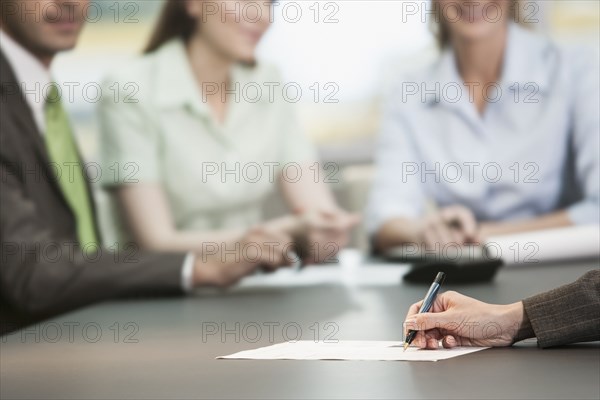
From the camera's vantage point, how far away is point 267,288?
212 cm

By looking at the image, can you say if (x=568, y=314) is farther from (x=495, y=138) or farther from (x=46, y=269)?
(x=495, y=138)

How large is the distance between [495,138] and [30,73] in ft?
4.63

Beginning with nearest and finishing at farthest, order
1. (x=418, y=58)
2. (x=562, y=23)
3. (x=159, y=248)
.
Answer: (x=159, y=248), (x=418, y=58), (x=562, y=23)

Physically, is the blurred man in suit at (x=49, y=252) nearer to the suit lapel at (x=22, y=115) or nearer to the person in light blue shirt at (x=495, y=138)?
the suit lapel at (x=22, y=115)

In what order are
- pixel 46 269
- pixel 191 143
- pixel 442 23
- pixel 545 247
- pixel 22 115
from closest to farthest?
pixel 46 269 → pixel 22 115 → pixel 545 247 → pixel 191 143 → pixel 442 23

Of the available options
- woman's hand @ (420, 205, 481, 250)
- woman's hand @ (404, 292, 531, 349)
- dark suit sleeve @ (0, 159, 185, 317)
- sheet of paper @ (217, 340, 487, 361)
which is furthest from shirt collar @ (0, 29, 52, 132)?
woman's hand @ (404, 292, 531, 349)

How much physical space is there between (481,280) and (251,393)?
1124 mm

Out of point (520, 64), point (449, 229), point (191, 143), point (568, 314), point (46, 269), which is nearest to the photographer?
point (568, 314)

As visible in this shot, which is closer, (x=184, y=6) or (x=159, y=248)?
(x=159, y=248)

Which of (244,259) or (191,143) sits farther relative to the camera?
(191,143)

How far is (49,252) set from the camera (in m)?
2.01


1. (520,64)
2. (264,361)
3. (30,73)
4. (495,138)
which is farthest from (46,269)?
(520,64)

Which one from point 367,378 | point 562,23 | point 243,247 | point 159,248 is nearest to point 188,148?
point 159,248

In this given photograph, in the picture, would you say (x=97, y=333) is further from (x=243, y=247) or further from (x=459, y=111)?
(x=459, y=111)
